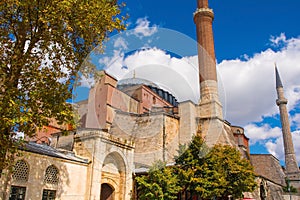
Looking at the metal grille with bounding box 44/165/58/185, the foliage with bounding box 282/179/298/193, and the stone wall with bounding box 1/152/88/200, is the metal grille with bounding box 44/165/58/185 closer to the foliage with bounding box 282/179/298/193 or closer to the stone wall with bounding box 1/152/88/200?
the stone wall with bounding box 1/152/88/200

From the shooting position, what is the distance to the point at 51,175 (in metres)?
15.7

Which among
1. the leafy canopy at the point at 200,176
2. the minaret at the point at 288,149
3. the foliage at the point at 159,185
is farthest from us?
the minaret at the point at 288,149

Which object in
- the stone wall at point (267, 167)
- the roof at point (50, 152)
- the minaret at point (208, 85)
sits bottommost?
the roof at point (50, 152)

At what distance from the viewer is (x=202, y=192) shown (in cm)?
1838

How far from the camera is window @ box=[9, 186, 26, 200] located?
44.5 feet

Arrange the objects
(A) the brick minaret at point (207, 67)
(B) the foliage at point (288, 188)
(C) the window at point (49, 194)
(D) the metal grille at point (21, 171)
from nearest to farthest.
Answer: (D) the metal grille at point (21, 171) → (C) the window at point (49, 194) → (A) the brick minaret at point (207, 67) → (B) the foliage at point (288, 188)

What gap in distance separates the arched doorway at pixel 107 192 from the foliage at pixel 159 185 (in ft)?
7.25

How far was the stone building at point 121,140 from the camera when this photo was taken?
15.4 m

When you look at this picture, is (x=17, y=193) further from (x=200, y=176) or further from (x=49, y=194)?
(x=200, y=176)

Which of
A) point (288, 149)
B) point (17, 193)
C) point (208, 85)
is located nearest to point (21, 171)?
point (17, 193)

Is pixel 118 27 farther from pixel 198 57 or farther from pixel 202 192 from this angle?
pixel 198 57

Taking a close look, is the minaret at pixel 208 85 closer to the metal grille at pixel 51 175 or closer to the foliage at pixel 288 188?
the foliage at pixel 288 188

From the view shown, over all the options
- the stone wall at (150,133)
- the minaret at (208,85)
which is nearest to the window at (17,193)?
the stone wall at (150,133)

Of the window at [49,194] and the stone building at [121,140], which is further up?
the stone building at [121,140]
